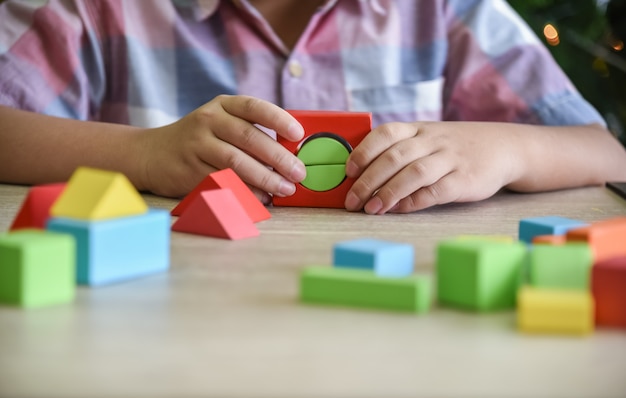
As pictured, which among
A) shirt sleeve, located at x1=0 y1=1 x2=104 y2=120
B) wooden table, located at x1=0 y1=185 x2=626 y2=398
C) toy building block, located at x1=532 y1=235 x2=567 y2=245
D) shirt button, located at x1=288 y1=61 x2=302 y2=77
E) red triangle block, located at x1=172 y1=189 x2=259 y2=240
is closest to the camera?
wooden table, located at x1=0 y1=185 x2=626 y2=398

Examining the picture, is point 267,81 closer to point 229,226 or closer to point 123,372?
point 229,226

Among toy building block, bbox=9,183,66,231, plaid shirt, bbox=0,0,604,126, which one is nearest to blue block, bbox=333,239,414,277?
toy building block, bbox=9,183,66,231

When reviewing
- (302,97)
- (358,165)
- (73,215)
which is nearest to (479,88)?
(302,97)

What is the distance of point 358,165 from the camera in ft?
3.03

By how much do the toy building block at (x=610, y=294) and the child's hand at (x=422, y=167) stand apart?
41 cm

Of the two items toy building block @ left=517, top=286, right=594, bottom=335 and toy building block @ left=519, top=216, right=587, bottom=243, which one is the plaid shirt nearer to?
toy building block @ left=519, top=216, right=587, bottom=243

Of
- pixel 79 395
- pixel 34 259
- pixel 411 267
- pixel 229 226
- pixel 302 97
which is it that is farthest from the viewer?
pixel 302 97

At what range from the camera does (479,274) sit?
1.73ft

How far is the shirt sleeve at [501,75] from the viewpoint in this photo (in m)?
1.35

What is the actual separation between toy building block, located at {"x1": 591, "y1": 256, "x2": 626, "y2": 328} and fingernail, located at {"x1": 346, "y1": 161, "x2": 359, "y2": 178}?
43 cm

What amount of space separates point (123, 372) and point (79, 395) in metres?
0.03

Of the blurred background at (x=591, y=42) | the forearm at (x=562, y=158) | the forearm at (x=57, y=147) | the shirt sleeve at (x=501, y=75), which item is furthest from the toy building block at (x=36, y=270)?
the blurred background at (x=591, y=42)

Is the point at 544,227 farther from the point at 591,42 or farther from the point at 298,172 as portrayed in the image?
the point at 591,42

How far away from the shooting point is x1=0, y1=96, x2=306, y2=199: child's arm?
0.93 meters
